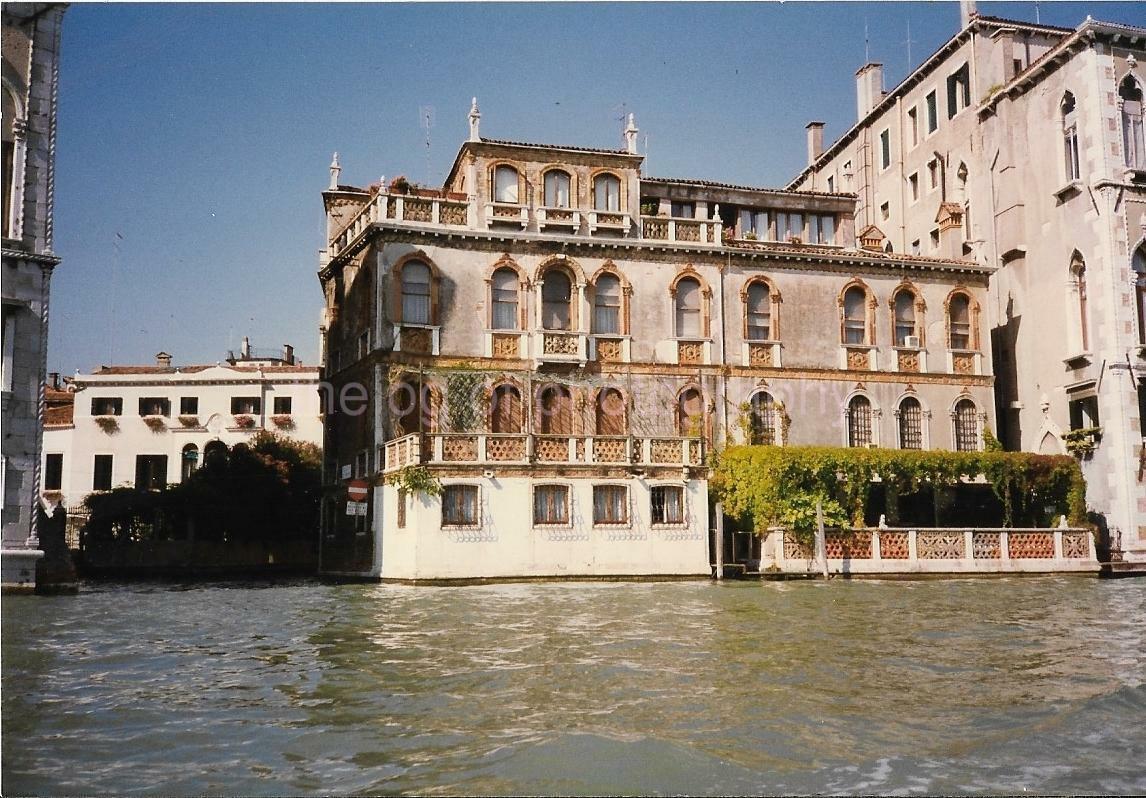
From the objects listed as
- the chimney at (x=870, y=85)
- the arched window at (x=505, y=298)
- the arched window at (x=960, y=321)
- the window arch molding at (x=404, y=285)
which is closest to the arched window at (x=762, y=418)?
the arched window at (x=960, y=321)

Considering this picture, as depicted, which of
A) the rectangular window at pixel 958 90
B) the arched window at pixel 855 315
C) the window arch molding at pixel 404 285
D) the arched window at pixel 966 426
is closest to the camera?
the window arch molding at pixel 404 285

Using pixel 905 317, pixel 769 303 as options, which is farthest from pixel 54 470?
pixel 905 317

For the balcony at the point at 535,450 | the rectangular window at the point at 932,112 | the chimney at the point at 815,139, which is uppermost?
the chimney at the point at 815,139

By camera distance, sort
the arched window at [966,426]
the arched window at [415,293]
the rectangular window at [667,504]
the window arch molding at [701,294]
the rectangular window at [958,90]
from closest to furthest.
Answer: the rectangular window at [667,504] < the arched window at [415,293] < the window arch molding at [701,294] < the arched window at [966,426] < the rectangular window at [958,90]

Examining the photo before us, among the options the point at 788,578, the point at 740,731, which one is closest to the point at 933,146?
the point at 788,578

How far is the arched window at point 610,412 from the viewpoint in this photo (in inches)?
1148

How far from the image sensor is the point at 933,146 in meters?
36.8

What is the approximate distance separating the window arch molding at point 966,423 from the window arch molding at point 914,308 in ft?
6.50

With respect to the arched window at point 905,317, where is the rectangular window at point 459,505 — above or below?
below

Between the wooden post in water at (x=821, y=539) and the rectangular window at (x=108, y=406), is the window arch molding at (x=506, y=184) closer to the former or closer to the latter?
the wooden post in water at (x=821, y=539)

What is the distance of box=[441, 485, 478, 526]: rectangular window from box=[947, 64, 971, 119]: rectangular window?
845 inches

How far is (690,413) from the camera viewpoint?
29.8 m

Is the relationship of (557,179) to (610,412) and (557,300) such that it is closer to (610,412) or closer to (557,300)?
(557,300)

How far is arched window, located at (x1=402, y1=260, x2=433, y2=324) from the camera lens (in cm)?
2833
